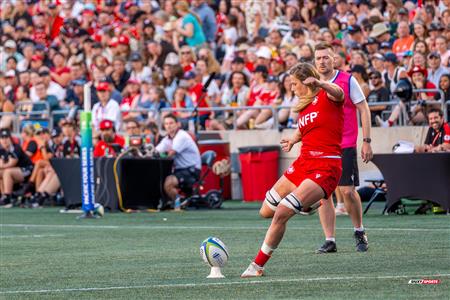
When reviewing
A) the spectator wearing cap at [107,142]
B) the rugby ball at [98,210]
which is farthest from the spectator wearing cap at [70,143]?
the rugby ball at [98,210]

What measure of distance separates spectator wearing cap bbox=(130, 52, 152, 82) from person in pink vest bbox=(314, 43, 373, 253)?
1428cm

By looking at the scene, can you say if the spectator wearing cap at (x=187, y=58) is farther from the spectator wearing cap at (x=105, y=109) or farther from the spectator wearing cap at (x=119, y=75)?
the spectator wearing cap at (x=105, y=109)

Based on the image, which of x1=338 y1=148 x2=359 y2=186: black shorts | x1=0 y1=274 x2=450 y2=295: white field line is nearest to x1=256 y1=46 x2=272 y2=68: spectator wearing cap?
x1=338 y1=148 x2=359 y2=186: black shorts

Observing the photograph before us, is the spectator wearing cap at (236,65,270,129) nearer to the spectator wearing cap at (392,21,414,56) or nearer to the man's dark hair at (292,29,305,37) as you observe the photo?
the man's dark hair at (292,29,305,37)

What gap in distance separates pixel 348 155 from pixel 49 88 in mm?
15837

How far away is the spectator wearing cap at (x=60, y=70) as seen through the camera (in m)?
29.5

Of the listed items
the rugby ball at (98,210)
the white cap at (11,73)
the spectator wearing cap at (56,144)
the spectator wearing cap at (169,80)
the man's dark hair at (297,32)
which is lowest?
the rugby ball at (98,210)

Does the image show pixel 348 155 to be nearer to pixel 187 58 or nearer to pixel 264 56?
pixel 264 56

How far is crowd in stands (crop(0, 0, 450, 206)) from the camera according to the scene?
Answer: 891 inches

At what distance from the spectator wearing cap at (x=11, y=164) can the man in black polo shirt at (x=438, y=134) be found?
357 inches

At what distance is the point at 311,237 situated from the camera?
579 inches

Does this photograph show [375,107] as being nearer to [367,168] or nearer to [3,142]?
[367,168]

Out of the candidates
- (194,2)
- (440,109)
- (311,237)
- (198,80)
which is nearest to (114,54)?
(194,2)

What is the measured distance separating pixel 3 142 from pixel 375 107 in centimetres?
754
